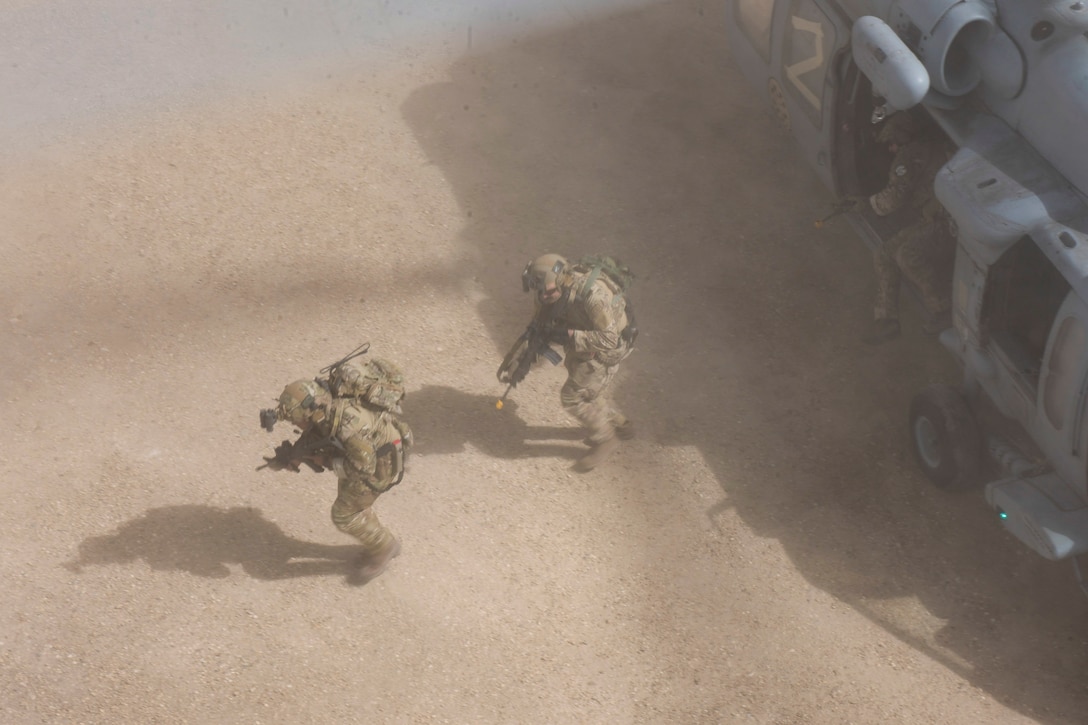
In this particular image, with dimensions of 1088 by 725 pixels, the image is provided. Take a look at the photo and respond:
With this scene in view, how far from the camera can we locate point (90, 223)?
960cm

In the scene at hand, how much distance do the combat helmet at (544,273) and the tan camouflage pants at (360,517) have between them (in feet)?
5.64

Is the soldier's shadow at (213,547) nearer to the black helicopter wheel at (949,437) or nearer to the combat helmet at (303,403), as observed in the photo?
the combat helmet at (303,403)

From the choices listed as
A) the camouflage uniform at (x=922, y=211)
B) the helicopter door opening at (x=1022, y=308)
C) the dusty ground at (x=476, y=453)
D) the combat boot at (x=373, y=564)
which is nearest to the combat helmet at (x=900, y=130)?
the camouflage uniform at (x=922, y=211)

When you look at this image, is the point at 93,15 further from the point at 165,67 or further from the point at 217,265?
the point at 217,265

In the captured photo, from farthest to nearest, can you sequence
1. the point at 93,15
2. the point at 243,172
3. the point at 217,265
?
the point at 93,15 → the point at 243,172 → the point at 217,265

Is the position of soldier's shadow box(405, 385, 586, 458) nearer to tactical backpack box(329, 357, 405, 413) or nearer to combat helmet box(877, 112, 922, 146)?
tactical backpack box(329, 357, 405, 413)

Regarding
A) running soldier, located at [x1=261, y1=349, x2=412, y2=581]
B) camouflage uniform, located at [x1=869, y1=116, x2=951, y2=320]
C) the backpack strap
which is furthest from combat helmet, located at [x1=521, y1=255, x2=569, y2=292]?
camouflage uniform, located at [x1=869, y1=116, x2=951, y2=320]

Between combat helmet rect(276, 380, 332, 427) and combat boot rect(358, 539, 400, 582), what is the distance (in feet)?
3.67

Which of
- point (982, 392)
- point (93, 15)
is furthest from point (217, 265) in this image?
point (982, 392)

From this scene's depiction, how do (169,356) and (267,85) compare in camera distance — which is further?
(267,85)

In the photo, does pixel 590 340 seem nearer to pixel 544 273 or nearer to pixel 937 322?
pixel 544 273

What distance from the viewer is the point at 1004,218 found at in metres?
6.33

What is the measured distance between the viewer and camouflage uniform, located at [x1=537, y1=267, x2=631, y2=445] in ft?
23.5

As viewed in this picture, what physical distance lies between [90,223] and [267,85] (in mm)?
2675
